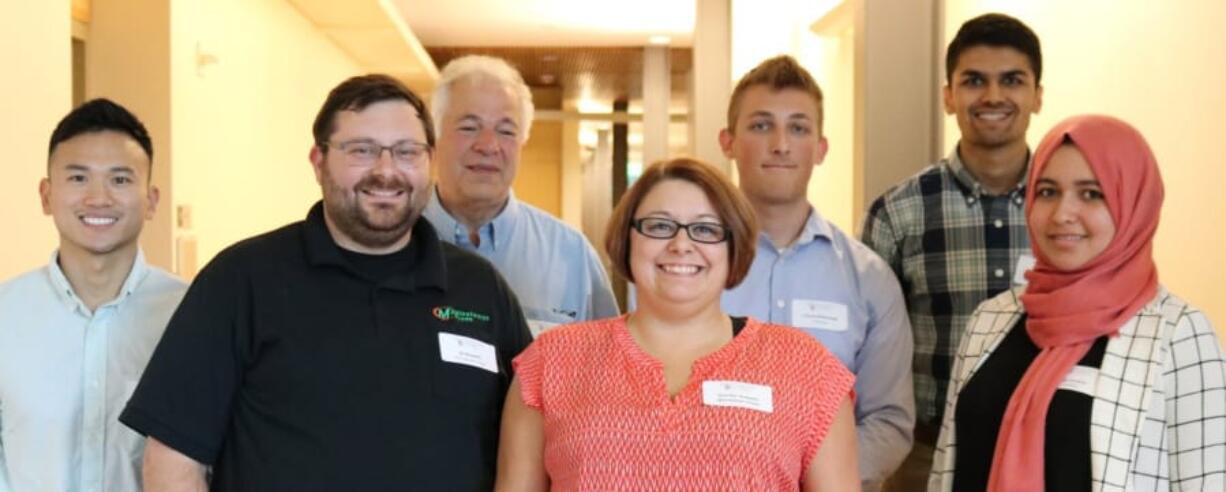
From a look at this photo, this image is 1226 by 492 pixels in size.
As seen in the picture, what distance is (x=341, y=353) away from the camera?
6.67 ft

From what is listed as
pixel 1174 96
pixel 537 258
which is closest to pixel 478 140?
pixel 537 258

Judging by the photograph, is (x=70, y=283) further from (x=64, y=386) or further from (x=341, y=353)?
(x=341, y=353)

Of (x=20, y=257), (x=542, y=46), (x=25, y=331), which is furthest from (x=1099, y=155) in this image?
(x=542, y=46)

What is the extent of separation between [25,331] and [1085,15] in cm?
305

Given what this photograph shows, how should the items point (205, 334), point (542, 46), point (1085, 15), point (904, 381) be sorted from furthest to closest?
point (542, 46)
point (1085, 15)
point (904, 381)
point (205, 334)

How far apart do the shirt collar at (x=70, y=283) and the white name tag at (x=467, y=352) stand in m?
0.73

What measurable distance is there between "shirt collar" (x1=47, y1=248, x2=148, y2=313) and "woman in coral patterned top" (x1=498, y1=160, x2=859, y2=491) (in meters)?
0.90

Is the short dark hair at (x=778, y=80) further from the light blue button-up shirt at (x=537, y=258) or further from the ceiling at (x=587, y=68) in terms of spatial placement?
the ceiling at (x=587, y=68)

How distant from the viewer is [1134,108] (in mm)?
3105

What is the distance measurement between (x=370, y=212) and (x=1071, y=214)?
1.33 metres

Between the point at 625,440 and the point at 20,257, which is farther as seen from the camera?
the point at 20,257

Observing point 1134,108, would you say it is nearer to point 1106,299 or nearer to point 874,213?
point 874,213

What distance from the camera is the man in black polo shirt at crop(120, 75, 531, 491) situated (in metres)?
1.98

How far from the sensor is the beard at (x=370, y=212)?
6.79ft
